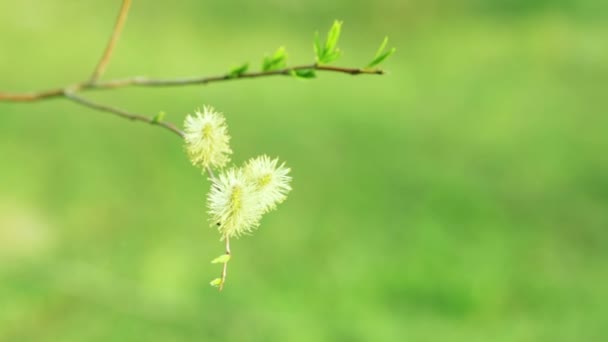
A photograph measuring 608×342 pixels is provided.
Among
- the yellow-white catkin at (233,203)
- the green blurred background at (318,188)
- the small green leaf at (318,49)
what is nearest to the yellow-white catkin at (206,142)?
the yellow-white catkin at (233,203)

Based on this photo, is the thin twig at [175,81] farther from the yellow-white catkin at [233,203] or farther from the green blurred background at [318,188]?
the green blurred background at [318,188]

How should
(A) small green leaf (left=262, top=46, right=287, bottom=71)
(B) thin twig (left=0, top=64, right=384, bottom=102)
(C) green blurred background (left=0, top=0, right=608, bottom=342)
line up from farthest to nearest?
(C) green blurred background (left=0, top=0, right=608, bottom=342) < (A) small green leaf (left=262, top=46, right=287, bottom=71) < (B) thin twig (left=0, top=64, right=384, bottom=102)

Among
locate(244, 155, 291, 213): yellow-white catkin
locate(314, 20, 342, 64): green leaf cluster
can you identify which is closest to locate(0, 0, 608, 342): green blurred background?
locate(244, 155, 291, 213): yellow-white catkin

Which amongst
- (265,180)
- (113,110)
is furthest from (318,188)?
(113,110)

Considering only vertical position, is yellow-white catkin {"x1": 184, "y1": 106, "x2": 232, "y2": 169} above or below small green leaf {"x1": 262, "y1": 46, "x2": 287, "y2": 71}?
below

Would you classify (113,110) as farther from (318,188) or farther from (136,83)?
(318,188)

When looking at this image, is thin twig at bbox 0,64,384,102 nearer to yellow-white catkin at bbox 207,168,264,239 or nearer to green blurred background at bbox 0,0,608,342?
yellow-white catkin at bbox 207,168,264,239

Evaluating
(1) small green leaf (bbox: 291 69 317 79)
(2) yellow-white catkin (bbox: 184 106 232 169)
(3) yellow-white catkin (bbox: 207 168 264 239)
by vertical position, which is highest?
(1) small green leaf (bbox: 291 69 317 79)
